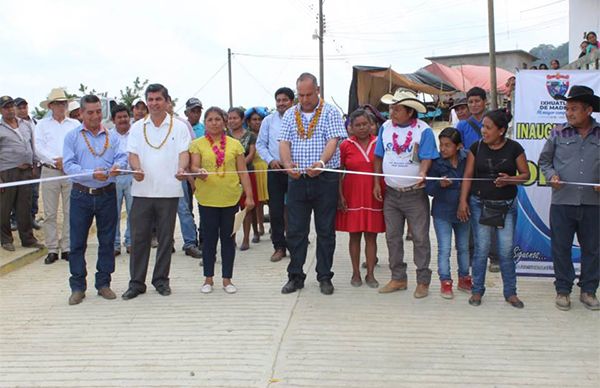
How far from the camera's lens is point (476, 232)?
516 cm

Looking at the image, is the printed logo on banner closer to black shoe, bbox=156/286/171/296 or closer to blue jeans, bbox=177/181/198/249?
black shoe, bbox=156/286/171/296

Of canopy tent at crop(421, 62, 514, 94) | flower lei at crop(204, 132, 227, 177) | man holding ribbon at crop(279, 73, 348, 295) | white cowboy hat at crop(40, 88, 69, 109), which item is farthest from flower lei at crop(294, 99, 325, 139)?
canopy tent at crop(421, 62, 514, 94)

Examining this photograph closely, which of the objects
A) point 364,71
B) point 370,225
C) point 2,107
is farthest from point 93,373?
point 364,71

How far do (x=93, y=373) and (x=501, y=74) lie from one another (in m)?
26.5

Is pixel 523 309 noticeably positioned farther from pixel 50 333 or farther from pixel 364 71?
pixel 364 71

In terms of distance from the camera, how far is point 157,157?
5.39m

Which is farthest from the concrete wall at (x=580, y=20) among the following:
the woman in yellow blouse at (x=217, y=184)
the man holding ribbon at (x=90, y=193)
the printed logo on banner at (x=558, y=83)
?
the man holding ribbon at (x=90, y=193)

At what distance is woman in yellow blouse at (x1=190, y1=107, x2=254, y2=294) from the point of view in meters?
5.41

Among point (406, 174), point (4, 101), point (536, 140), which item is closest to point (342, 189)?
point (406, 174)

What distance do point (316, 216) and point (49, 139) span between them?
3.71 metres

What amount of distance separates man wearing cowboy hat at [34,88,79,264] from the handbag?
4.98 metres

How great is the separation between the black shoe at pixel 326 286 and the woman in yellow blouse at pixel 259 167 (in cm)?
217

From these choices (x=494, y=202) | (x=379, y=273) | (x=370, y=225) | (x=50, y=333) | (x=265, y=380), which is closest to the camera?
(x=265, y=380)

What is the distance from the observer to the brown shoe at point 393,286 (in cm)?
548
